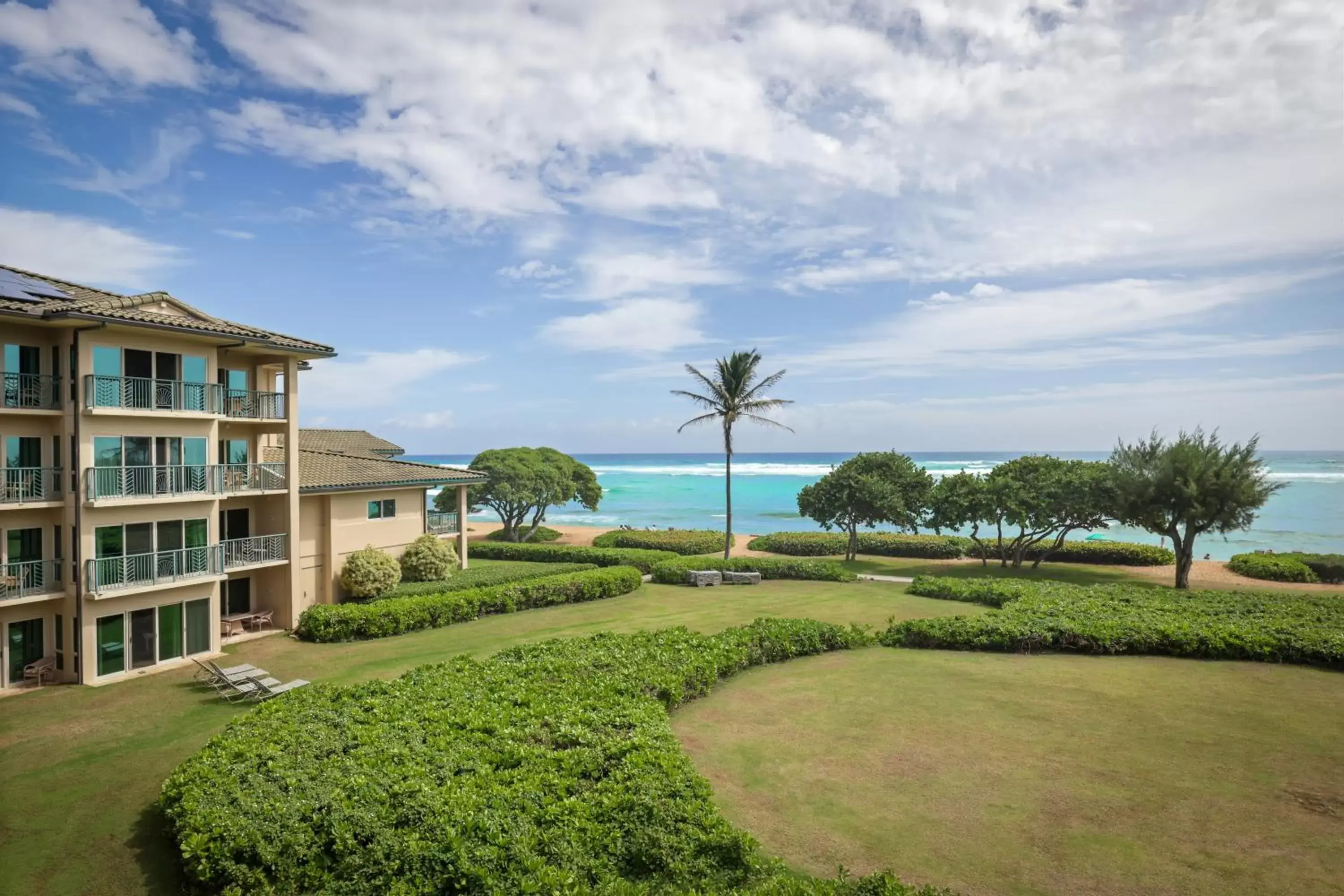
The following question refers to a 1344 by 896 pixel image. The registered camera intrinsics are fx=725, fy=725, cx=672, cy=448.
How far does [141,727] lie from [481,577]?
13644mm

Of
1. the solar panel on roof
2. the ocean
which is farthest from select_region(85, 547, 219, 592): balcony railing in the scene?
the ocean

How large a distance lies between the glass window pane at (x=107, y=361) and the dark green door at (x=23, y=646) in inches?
240

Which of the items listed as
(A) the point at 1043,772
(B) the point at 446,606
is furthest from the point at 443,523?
(A) the point at 1043,772

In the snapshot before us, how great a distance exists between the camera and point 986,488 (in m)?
32.2

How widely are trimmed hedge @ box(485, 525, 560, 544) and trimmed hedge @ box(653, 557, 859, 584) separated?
55.6ft

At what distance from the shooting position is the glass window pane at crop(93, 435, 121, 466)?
57.2ft

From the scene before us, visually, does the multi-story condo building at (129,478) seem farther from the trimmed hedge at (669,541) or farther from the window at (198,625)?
the trimmed hedge at (669,541)

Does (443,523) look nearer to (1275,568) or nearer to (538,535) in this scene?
(538,535)

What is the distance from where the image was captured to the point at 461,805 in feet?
29.1

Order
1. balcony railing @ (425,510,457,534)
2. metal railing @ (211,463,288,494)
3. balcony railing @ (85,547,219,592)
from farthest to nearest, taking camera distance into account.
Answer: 1. balcony railing @ (425,510,457,534)
2. metal railing @ (211,463,288,494)
3. balcony railing @ (85,547,219,592)

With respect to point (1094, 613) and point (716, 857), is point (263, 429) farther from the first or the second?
point (1094, 613)

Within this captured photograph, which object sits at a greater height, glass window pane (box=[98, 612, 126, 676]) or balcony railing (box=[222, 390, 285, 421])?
balcony railing (box=[222, 390, 285, 421])

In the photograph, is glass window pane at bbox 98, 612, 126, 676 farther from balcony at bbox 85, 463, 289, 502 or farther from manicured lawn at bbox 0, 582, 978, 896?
balcony at bbox 85, 463, 289, 502

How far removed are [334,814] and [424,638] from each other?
1341cm
